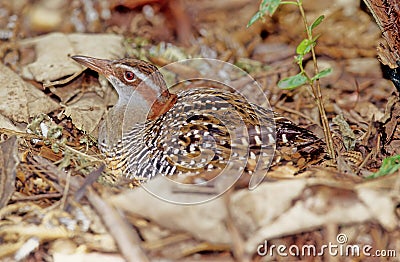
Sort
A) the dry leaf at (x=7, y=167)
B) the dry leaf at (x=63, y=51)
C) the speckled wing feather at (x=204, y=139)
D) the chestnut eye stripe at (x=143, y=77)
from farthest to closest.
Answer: the dry leaf at (x=63, y=51), the chestnut eye stripe at (x=143, y=77), the speckled wing feather at (x=204, y=139), the dry leaf at (x=7, y=167)

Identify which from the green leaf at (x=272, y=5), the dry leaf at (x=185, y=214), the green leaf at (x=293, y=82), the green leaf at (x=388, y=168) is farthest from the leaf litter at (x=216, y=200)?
the green leaf at (x=272, y=5)

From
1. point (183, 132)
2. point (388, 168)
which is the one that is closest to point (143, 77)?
point (183, 132)

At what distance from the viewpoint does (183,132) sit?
421 centimetres

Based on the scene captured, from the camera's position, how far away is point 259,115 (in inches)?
174

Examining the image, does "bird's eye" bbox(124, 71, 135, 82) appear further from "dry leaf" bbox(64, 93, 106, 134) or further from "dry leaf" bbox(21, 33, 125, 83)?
"dry leaf" bbox(21, 33, 125, 83)

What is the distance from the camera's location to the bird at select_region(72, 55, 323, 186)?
404 cm

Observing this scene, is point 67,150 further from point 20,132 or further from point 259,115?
point 259,115

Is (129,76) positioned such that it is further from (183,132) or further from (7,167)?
(7,167)

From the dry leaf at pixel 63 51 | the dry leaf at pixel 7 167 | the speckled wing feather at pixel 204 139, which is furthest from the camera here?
the dry leaf at pixel 63 51

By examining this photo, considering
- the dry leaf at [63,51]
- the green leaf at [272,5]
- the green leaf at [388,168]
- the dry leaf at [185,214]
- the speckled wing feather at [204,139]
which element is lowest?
the dry leaf at [185,214]

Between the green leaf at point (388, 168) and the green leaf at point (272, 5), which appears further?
the green leaf at point (272, 5)

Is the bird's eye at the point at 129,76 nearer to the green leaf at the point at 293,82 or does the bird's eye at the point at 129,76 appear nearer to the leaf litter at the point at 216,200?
the leaf litter at the point at 216,200

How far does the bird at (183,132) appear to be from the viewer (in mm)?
4043

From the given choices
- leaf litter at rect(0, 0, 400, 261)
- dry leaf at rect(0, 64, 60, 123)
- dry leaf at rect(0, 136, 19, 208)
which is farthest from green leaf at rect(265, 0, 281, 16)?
dry leaf at rect(0, 64, 60, 123)
